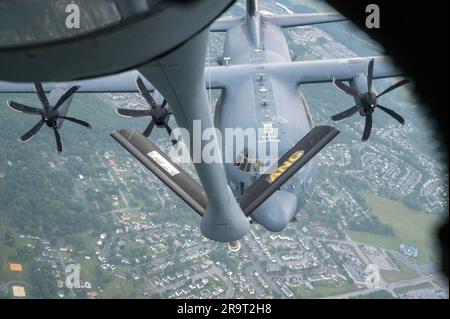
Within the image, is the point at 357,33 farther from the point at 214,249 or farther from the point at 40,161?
the point at 40,161

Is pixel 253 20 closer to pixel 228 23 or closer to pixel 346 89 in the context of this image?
pixel 228 23

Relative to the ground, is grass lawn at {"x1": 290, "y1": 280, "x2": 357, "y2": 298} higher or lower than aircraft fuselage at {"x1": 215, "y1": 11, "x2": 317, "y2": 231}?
lower

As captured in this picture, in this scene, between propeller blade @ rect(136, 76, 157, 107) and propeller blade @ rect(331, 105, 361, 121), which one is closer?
propeller blade @ rect(136, 76, 157, 107)

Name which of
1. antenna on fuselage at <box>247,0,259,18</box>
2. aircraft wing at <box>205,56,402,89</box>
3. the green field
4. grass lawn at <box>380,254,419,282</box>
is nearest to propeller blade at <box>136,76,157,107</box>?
aircraft wing at <box>205,56,402,89</box>

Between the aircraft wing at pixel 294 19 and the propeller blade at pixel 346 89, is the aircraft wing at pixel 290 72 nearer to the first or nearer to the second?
the propeller blade at pixel 346 89

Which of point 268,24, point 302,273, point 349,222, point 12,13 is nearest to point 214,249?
point 302,273

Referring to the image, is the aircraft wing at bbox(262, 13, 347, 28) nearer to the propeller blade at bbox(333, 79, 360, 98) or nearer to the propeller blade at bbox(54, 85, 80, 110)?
the propeller blade at bbox(333, 79, 360, 98)

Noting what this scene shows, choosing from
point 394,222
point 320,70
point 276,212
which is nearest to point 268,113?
point 320,70
